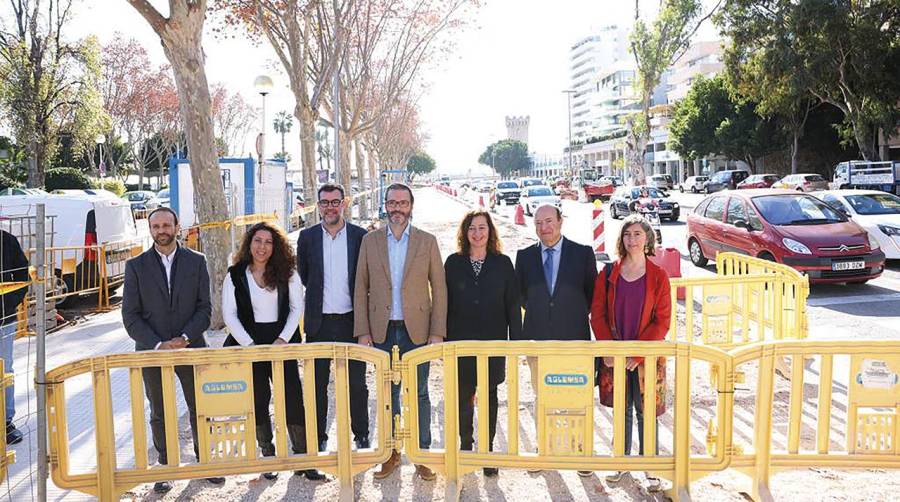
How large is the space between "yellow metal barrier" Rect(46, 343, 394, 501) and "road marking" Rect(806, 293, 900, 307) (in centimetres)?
803

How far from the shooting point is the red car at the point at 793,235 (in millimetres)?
10523

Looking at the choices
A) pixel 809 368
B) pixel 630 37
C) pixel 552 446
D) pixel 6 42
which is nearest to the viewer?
pixel 552 446

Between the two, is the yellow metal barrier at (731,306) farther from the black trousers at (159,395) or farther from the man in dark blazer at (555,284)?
the black trousers at (159,395)

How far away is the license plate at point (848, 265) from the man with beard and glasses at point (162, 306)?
9.14 m

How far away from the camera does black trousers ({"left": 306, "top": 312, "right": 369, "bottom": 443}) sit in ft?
15.5

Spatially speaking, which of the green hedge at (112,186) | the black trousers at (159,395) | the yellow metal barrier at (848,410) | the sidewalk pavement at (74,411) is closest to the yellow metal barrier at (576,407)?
the yellow metal barrier at (848,410)

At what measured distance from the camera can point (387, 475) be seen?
4.64 m

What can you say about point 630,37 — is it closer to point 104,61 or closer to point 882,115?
point 882,115

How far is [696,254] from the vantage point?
13859 millimetres

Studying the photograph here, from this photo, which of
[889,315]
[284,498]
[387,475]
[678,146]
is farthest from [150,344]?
[678,146]

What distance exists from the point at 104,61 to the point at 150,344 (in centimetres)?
4348

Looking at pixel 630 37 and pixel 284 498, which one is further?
pixel 630 37

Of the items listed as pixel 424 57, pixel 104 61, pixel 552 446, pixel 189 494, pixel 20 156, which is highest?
pixel 104 61

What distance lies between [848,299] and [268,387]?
8.81m
